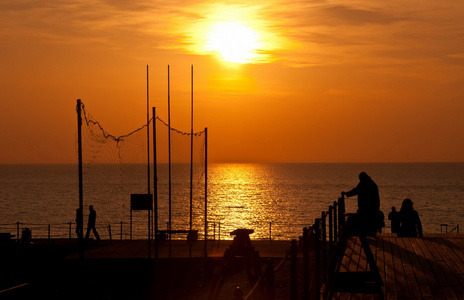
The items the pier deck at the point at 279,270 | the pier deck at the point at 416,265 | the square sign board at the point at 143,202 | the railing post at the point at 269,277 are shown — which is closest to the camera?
the railing post at the point at 269,277

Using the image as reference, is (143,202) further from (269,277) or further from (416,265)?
(269,277)

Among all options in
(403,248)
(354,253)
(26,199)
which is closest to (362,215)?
(354,253)

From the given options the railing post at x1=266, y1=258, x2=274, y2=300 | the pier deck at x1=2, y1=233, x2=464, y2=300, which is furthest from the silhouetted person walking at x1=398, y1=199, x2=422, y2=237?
the railing post at x1=266, y1=258, x2=274, y2=300

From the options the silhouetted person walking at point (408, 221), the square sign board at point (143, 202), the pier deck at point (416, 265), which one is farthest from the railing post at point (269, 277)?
the square sign board at point (143, 202)

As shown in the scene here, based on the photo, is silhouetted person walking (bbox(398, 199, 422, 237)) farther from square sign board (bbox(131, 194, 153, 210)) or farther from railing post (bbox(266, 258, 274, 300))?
railing post (bbox(266, 258, 274, 300))

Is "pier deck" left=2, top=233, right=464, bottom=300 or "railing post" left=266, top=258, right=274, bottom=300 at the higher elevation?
"railing post" left=266, top=258, right=274, bottom=300

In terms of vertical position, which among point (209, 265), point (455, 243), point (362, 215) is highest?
point (362, 215)

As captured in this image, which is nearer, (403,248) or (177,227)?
(403,248)

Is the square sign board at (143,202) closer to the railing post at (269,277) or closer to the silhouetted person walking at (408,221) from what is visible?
the silhouetted person walking at (408,221)

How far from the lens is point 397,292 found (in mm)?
13227

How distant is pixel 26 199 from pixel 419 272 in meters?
159

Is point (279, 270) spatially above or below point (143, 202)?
below

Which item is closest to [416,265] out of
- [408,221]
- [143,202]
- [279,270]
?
[408,221]

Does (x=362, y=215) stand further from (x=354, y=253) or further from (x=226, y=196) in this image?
(x=226, y=196)
